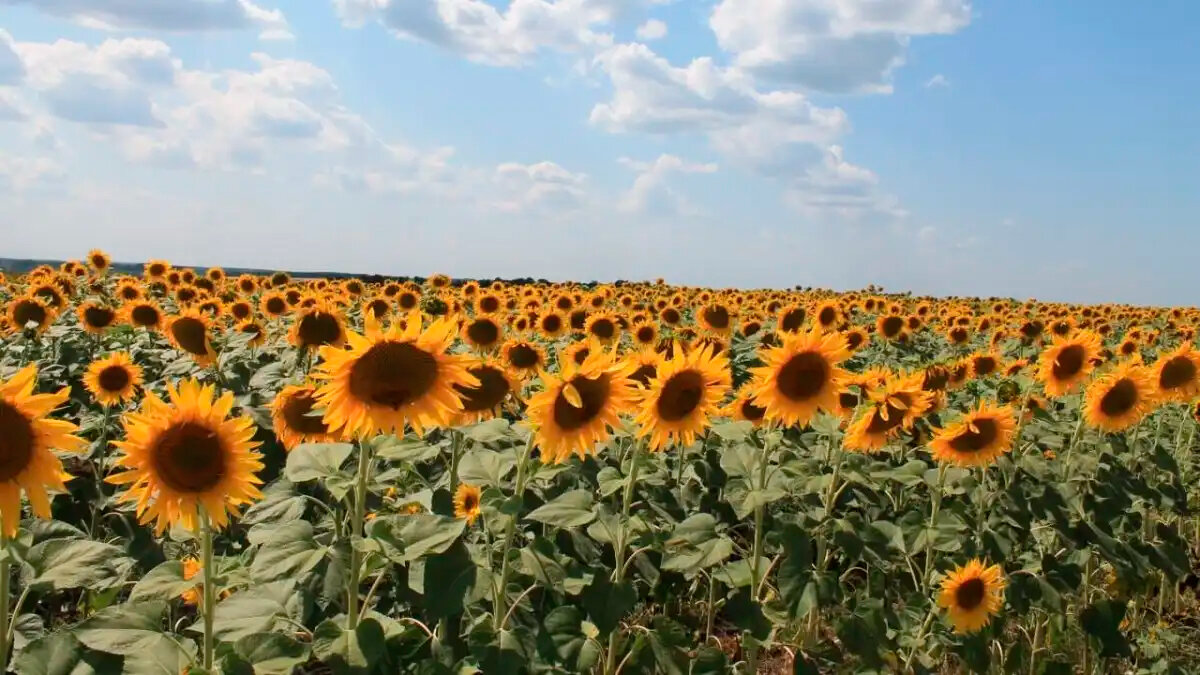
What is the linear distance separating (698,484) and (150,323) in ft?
19.9

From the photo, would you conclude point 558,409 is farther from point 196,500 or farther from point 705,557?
point 196,500

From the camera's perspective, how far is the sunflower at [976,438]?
4.88m

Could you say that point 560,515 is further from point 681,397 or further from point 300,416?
point 300,416

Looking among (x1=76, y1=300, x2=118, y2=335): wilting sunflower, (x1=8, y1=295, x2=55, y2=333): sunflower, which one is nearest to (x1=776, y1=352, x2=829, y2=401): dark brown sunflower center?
(x1=76, y1=300, x2=118, y2=335): wilting sunflower

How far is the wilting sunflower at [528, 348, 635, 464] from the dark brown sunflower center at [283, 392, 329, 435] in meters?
0.86

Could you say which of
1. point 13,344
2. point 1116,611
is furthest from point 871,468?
point 13,344

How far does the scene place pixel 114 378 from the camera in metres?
6.13

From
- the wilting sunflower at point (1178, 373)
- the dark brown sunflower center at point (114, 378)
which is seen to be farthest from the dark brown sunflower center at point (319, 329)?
the wilting sunflower at point (1178, 373)

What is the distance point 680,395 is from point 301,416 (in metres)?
1.43

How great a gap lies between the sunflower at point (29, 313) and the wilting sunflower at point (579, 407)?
24.2 ft

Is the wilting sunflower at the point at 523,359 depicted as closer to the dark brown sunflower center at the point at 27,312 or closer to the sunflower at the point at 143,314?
the sunflower at the point at 143,314

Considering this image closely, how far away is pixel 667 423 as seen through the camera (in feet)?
11.5

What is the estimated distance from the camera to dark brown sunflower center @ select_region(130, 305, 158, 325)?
852 centimetres

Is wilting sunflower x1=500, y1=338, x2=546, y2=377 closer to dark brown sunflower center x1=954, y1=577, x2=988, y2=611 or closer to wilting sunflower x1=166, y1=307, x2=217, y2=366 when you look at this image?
wilting sunflower x1=166, y1=307, x2=217, y2=366
